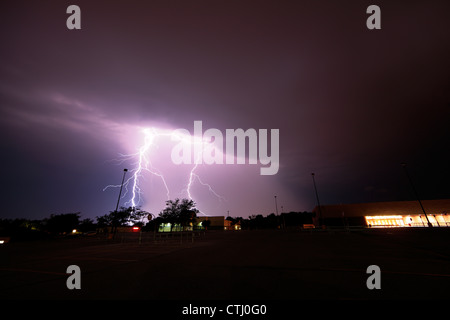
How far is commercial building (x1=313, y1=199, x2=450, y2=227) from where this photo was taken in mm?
37906

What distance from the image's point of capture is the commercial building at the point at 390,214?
37.9 meters

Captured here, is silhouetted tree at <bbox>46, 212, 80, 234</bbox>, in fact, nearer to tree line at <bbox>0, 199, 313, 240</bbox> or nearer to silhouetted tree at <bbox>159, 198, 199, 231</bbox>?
tree line at <bbox>0, 199, 313, 240</bbox>

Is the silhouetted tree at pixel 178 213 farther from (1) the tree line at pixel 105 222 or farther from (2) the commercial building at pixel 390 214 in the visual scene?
(2) the commercial building at pixel 390 214

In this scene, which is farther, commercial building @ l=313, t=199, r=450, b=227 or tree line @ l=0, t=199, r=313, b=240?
commercial building @ l=313, t=199, r=450, b=227

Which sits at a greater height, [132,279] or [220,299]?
[220,299]

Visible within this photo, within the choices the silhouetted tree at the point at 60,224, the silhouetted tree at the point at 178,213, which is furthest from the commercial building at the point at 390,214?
the silhouetted tree at the point at 60,224

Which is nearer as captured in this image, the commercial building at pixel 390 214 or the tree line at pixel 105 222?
the tree line at pixel 105 222

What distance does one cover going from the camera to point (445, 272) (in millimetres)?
4809

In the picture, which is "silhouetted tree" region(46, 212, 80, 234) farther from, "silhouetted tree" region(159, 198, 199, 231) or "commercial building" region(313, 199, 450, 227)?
"commercial building" region(313, 199, 450, 227)

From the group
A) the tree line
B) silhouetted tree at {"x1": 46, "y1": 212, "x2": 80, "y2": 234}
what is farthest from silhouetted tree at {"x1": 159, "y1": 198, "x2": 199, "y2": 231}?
silhouetted tree at {"x1": 46, "y1": 212, "x2": 80, "y2": 234}

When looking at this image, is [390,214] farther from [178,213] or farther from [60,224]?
[60,224]
